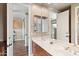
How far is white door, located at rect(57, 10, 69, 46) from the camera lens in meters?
1.50

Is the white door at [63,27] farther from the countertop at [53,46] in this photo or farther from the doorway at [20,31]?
the doorway at [20,31]

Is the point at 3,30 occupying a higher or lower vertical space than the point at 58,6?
lower

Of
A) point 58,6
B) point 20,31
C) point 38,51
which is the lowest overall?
point 38,51

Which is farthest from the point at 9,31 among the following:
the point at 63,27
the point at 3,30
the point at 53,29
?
the point at 63,27

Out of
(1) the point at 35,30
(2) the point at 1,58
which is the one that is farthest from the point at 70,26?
(2) the point at 1,58

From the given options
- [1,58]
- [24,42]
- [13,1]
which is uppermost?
[13,1]

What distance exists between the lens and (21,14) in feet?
5.00

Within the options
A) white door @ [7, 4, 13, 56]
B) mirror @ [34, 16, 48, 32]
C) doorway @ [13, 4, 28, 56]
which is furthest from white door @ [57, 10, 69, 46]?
white door @ [7, 4, 13, 56]

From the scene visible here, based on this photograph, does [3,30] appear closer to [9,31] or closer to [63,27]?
[9,31]

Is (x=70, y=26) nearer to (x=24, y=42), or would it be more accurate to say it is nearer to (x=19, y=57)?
(x=24, y=42)

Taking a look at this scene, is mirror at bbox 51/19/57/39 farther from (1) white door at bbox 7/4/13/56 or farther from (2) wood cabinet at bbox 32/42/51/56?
(1) white door at bbox 7/4/13/56

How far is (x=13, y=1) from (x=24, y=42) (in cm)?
46

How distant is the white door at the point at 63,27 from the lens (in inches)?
59.2

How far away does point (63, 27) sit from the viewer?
1.52m
